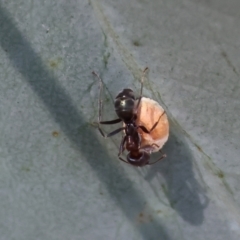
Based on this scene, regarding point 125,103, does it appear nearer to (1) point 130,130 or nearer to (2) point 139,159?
(1) point 130,130

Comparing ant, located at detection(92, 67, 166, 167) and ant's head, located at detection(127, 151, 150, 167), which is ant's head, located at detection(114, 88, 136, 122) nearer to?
ant, located at detection(92, 67, 166, 167)

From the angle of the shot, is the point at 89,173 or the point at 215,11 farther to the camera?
the point at 89,173

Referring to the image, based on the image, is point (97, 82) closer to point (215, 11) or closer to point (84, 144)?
point (84, 144)

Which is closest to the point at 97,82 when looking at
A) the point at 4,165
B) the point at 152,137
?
the point at 152,137

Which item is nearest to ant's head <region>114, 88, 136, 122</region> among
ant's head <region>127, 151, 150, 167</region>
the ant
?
the ant

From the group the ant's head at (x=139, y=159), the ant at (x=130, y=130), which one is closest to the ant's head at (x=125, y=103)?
the ant at (x=130, y=130)

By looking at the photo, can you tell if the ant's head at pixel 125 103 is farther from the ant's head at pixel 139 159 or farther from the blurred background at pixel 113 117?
the ant's head at pixel 139 159

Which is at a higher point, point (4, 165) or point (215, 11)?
point (215, 11)
